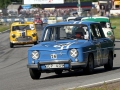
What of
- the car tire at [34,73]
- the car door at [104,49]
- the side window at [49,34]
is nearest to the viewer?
the car tire at [34,73]

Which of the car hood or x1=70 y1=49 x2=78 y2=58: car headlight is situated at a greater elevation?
the car hood

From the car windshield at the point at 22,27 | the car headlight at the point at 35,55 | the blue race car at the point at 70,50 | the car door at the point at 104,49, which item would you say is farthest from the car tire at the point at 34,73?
the car windshield at the point at 22,27

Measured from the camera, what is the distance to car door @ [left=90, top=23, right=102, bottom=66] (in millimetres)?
15441

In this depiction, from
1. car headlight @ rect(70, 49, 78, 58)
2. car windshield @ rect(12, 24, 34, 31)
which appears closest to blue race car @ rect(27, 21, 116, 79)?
car headlight @ rect(70, 49, 78, 58)

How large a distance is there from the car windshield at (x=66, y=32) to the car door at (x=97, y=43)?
32 cm

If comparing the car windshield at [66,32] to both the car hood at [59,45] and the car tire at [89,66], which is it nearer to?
the car hood at [59,45]

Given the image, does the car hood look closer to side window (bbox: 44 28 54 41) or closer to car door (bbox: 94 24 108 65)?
side window (bbox: 44 28 54 41)

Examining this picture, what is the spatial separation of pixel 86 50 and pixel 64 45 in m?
0.59

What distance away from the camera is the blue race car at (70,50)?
1430 cm

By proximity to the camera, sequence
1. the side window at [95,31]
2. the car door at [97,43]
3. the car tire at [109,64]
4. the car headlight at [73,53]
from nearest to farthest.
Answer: the car headlight at [73,53] → the car door at [97,43] → the side window at [95,31] → the car tire at [109,64]

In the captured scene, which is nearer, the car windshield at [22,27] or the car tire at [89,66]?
the car tire at [89,66]

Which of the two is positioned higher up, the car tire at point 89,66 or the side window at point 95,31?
the side window at point 95,31

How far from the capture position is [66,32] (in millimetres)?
15656

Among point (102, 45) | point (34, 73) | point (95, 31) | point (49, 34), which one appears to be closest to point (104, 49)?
point (102, 45)
